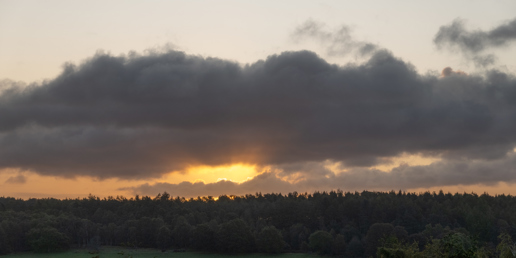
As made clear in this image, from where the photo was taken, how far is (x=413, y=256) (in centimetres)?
6003

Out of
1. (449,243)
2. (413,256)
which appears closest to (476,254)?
(449,243)

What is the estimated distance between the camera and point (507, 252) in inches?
2231

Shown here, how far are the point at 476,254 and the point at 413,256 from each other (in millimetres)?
7777

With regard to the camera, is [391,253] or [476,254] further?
[391,253]

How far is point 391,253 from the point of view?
6022 centimetres

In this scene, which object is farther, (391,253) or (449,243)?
(391,253)

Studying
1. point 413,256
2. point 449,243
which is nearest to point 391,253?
point 413,256

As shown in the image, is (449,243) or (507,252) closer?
(449,243)

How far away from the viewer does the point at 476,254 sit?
53.8 metres

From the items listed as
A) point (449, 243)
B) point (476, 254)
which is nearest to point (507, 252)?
point (476, 254)

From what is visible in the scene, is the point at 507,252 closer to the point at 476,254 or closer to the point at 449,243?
the point at 476,254

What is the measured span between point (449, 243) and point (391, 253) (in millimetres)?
8961

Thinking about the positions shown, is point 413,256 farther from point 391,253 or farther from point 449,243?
point 449,243

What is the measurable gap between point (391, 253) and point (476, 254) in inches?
370
